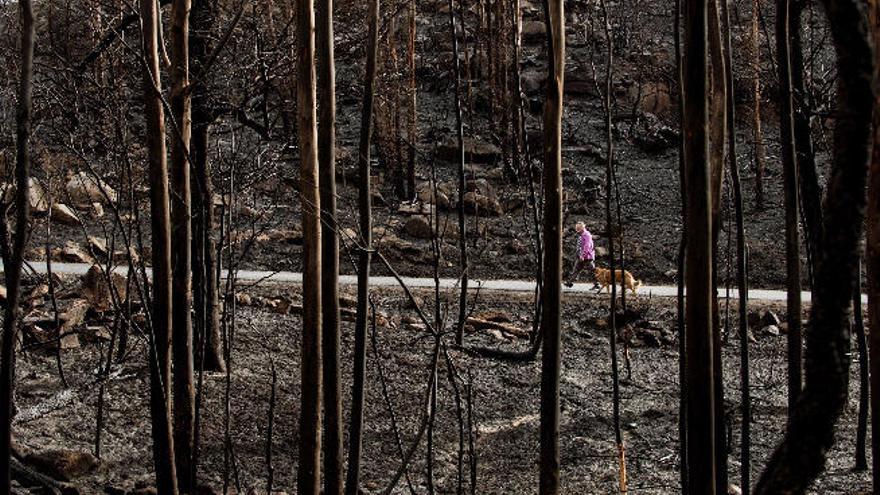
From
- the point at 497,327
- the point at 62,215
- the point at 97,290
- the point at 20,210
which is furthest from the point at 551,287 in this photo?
the point at 62,215

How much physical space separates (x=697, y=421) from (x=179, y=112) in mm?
5824

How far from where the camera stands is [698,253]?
6.43 m

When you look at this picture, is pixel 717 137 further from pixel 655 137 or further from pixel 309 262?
pixel 655 137

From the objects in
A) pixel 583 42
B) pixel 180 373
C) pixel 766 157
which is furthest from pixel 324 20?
pixel 583 42

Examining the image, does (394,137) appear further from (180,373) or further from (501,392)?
(180,373)

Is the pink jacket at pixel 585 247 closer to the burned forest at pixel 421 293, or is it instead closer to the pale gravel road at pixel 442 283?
the burned forest at pixel 421 293

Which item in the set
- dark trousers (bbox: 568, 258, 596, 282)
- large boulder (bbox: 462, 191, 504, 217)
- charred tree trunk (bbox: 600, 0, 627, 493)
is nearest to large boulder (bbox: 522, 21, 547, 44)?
large boulder (bbox: 462, 191, 504, 217)

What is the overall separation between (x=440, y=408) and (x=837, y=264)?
35.9 ft

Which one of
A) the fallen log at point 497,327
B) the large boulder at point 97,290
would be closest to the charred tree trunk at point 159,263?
the large boulder at point 97,290

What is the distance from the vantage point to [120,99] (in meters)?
13.6

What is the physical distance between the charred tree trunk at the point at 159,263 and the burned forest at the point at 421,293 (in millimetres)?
28

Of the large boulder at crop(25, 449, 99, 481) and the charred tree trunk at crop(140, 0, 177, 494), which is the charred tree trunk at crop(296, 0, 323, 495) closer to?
the charred tree trunk at crop(140, 0, 177, 494)

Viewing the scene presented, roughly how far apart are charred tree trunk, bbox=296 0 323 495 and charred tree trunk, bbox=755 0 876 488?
17.5ft

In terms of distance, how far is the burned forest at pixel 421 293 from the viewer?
683cm
